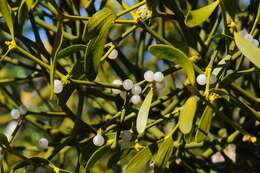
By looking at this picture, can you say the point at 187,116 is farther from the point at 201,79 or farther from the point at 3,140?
the point at 3,140

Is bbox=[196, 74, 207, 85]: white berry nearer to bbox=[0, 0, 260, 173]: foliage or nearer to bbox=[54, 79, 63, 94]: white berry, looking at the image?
bbox=[0, 0, 260, 173]: foliage

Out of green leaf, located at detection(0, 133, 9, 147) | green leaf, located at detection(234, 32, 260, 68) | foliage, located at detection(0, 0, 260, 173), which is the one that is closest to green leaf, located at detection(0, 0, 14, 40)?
foliage, located at detection(0, 0, 260, 173)

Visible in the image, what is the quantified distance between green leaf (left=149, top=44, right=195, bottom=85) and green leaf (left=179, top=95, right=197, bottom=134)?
0.07 feet

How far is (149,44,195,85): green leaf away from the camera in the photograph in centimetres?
52

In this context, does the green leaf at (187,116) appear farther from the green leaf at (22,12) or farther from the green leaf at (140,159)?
the green leaf at (22,12)

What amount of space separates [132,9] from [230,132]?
273mm

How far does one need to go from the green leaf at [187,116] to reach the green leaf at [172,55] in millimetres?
20

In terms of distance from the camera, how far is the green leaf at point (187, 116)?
0.53 metres

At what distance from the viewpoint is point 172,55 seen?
0.53 m

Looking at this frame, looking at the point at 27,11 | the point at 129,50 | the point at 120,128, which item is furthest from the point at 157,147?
the point at 129,50

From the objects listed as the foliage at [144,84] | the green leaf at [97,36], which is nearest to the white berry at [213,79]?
the foliage at [144,84]

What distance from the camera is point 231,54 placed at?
0.61 m

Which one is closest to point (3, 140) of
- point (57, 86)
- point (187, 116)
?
point (57, 86)

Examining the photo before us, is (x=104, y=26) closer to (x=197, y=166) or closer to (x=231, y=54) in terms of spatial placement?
(x=231, y=54)
